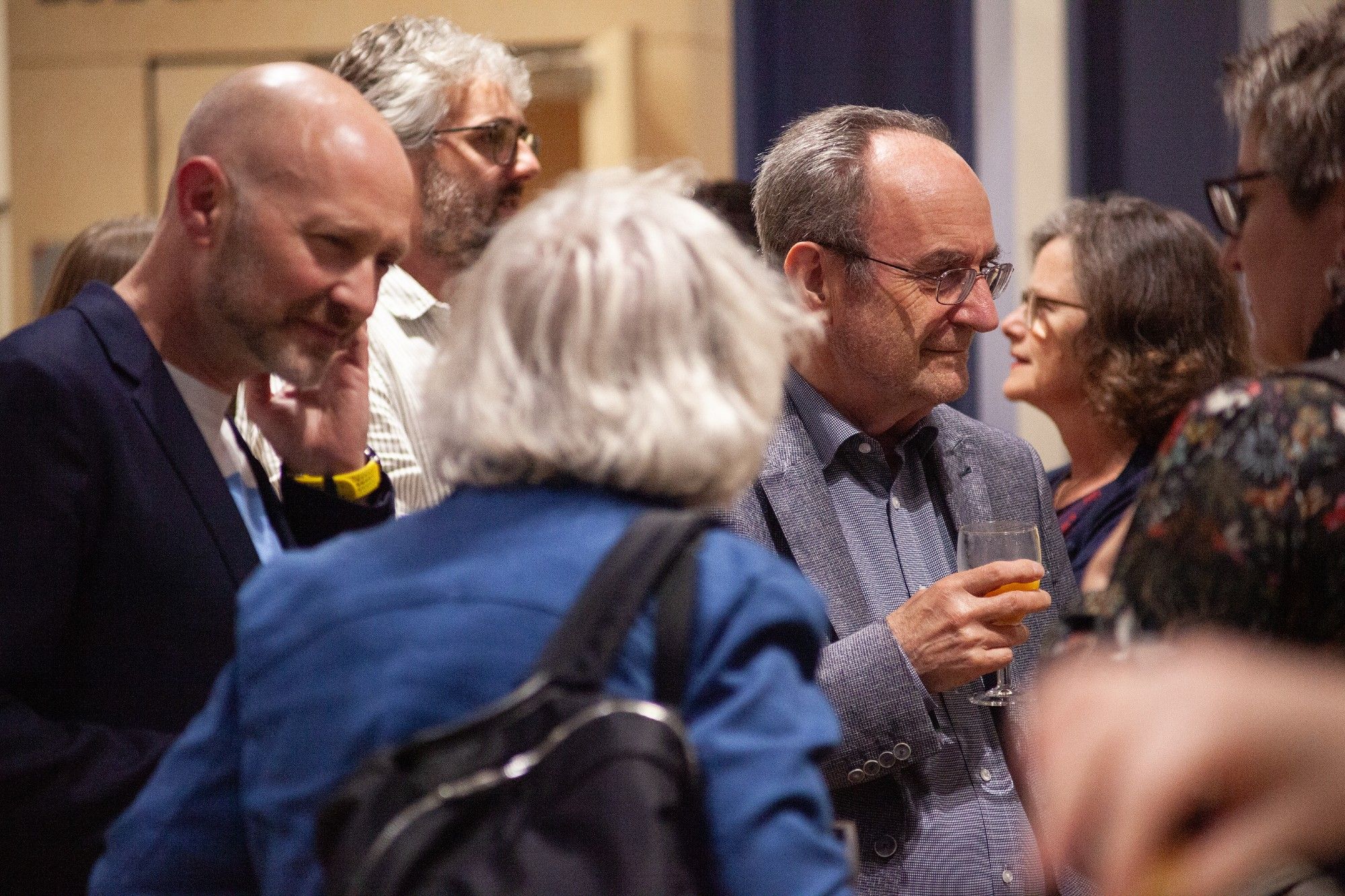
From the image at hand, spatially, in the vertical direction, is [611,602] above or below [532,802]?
above

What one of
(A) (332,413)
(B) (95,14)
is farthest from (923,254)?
(B) (95,14)

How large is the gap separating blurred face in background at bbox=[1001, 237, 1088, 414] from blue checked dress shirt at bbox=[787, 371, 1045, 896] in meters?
1.02

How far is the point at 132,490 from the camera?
157 cm

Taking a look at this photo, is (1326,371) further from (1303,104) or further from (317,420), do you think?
(317,420)

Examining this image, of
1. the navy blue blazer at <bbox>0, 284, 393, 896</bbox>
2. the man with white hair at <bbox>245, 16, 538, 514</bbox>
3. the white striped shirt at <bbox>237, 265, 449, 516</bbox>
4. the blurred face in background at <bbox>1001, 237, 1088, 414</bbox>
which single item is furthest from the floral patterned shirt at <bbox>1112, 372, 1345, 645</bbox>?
the blurred face in background at <bbox>1001, 237, 1088, 414</bbox>

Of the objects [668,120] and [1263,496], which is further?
[668,120]

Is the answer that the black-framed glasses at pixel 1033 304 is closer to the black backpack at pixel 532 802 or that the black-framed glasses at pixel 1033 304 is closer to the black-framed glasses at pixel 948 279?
the black-framed glasses at pixel 948 279

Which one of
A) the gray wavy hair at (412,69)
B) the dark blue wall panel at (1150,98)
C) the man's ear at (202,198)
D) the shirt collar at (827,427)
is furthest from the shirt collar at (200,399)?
the dark blue wall panel at (1150,98)

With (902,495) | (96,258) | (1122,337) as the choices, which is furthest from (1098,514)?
(96,258)

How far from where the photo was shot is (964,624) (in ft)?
6.12

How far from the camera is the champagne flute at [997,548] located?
1.99 m

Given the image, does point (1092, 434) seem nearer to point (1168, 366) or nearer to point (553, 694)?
point (1168, 366)

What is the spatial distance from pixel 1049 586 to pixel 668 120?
326 cm

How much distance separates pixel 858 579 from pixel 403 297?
1.16 metres
